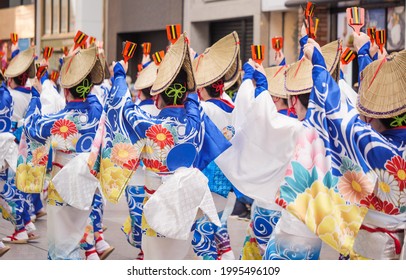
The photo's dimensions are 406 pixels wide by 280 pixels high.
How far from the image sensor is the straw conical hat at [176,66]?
5473 mm

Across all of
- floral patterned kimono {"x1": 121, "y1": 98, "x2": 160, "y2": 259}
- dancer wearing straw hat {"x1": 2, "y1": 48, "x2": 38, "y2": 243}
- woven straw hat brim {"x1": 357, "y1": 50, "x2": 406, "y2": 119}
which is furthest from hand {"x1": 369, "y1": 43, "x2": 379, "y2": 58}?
dancer wearing straw hat {"x1": 2, "y1": 48, "x2": 38, "y2": 243}

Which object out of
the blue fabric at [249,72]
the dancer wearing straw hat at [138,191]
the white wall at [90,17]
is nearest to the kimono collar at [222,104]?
the dancer wearing straw hat at [138,191]

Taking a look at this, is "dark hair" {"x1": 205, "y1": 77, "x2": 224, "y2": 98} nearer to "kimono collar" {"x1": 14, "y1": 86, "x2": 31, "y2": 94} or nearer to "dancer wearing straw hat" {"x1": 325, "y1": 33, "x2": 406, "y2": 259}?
"dancer wearing straw hat" {"x1": 325, "y1": 33, "x2": 406, "y2": 259}

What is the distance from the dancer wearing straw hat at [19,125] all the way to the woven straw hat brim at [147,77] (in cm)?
143

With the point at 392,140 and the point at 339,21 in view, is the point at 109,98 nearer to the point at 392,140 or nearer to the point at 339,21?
the point at 392,140

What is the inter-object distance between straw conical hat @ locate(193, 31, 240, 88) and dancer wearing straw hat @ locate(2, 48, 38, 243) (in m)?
2.53

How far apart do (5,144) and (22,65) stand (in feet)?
4.23

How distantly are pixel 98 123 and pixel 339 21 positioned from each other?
879 cm

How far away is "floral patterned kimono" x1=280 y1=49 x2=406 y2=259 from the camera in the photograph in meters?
4.32

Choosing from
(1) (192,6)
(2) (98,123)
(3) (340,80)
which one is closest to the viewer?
(3) (340,80)

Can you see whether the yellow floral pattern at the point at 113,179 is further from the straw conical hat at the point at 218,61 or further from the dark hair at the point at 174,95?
the straw conical hat at the point at 218,61

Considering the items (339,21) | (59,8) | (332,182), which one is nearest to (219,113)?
(332,182)

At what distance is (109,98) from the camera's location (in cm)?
587

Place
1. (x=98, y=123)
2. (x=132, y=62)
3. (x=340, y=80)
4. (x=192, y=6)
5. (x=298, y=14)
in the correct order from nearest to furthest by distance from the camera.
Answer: (x=340, y=80) → (x=98, y=123) → (x=298, y=14) → (x=192, y=6) → (x=132, y=62)
